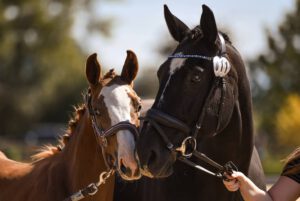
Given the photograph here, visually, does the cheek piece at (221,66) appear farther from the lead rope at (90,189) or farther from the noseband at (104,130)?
the lead rope at (90,189)

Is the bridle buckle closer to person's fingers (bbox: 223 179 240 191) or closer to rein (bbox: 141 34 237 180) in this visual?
rein (bbox: 141 34 237 180)

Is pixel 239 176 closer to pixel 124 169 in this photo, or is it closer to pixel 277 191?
pixel 277 191

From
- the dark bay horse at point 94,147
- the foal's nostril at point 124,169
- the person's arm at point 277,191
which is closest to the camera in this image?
the person's arm at point 277,191

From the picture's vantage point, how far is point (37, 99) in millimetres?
41469

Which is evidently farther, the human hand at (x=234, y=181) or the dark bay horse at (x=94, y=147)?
the dark bay horse at (x=94, y=147)

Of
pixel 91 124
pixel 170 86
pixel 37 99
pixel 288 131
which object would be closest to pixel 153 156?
pixel 170 86

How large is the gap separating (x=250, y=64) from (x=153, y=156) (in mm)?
34360

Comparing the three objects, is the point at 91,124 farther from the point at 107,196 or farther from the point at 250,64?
the point at 250,64

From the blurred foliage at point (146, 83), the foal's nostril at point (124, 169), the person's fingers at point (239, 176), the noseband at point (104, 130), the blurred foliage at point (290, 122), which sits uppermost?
the noseband at point (104, 130)

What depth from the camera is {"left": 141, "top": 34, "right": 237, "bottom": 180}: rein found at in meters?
4.24

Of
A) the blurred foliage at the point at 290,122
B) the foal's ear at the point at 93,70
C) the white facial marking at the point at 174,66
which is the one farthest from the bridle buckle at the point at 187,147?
the blurred foliage at the point at 290,122

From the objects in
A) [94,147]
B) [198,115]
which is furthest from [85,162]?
[198,115]

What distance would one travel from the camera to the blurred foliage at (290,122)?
1126 inches

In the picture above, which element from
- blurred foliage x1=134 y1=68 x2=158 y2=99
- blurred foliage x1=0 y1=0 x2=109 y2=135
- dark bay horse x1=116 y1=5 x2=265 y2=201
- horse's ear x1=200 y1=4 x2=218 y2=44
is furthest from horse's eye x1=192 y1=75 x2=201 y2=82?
blurred foliage x1=134 y1=68 x2=158 y2=99
